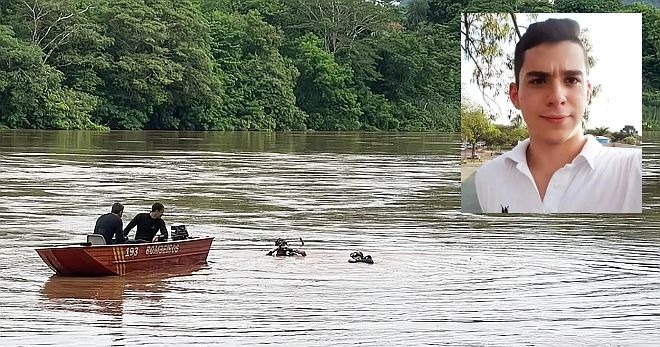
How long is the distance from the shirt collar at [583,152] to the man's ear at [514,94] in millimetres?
463

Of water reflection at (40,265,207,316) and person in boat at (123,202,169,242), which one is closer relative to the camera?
water reflection at (40,265,207,316)

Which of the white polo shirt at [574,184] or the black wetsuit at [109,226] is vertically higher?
the white polo shirt at [574,184]

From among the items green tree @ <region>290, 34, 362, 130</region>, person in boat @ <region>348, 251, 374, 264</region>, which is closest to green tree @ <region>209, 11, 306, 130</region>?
green tree @ <region>290, 34, 362, 130</region>

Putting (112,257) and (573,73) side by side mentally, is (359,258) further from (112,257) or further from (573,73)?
(573,73)

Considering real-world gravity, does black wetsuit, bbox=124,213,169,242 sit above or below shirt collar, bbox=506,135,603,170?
below

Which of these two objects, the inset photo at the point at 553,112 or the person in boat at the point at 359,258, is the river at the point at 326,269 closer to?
the person in boat at the point at 359,258

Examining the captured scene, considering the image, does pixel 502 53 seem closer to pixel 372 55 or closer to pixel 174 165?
pixel 174 165

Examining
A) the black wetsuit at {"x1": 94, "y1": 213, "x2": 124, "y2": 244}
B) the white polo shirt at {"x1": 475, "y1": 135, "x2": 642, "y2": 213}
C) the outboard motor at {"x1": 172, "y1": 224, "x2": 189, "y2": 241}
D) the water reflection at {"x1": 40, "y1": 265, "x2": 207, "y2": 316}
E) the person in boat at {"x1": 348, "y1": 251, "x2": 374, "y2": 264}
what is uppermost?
the white polo shirt at {"x1": 475, "y1": 135, "x2": 642, "y2": 213}

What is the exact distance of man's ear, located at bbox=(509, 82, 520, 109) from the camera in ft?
55.0

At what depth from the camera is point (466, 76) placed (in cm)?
1744

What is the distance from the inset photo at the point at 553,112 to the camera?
16172 mm

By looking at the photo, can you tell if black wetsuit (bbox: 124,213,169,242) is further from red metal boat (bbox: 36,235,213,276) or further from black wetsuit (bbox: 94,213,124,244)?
black wetsuit (bbox: 94,213,124,244)

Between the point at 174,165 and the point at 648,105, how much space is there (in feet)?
42.9

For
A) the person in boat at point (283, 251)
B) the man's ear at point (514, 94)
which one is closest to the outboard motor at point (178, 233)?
the person in boat at point (283, 251)
